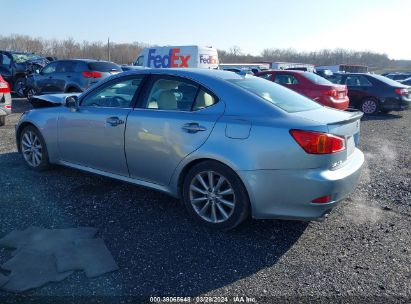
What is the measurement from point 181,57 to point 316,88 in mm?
10614

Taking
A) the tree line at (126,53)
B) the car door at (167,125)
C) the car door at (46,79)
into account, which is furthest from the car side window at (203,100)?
the tree line at (126,53)

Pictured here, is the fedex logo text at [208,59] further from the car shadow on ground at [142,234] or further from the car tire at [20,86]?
the car shadow on ground at [142,234]

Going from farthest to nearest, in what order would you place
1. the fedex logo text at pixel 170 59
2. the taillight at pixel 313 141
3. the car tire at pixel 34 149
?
the fedex logo text at pixel 170 59
the car tire at pixel 34 149
the taillight at pixel 313 141

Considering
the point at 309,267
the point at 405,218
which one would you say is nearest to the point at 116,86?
the point at 309,267

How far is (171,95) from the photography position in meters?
3.98

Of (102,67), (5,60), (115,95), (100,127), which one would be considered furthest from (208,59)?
(100,127)

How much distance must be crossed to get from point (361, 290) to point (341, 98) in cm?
899

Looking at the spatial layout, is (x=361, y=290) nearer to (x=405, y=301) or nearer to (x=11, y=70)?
(x=405, y=301)

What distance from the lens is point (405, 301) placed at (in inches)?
107

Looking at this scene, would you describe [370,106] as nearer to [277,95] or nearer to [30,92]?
[277,95]

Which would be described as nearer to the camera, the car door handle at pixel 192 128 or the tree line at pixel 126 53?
the car door handle at pixel 192 128

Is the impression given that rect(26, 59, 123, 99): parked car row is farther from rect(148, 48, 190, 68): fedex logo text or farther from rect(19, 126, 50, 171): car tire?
rect(148, 48, 190, 68): fedex logo text

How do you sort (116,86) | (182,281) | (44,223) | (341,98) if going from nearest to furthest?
(182,281) → (44,223) → (116,86) → (341,98)

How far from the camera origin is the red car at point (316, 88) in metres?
10.7
